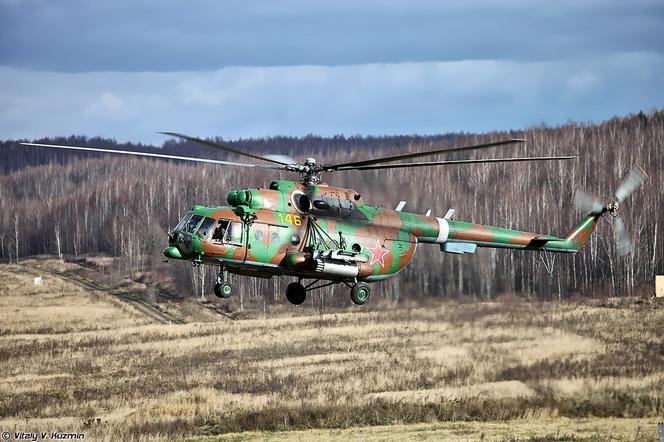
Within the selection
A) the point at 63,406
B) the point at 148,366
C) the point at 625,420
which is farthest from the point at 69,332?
the point at 625,420

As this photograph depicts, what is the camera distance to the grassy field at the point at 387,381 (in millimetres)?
35219

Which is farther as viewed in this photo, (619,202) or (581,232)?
(581,232)

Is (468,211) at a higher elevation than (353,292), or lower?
higher

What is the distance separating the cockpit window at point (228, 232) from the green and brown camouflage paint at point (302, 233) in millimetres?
113

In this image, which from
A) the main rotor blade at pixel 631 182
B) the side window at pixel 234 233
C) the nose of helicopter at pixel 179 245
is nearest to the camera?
the nose of helicopter at pixel 179 245

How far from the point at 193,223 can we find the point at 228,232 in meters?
0.87

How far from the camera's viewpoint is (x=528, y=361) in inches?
1503

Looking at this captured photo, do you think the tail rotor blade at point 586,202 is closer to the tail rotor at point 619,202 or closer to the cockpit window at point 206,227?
the tail rotor at point 619,202

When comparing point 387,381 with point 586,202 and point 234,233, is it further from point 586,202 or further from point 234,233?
point 234,233

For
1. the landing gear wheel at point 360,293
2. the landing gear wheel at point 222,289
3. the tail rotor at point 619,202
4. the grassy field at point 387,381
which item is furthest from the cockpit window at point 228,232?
Result: the tail rotor at point 619,202

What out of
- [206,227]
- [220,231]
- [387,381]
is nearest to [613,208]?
[220,231]

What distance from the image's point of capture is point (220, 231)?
963 inches

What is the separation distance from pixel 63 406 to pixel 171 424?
6.24 m

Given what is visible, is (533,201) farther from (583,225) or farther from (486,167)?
(583,225)
